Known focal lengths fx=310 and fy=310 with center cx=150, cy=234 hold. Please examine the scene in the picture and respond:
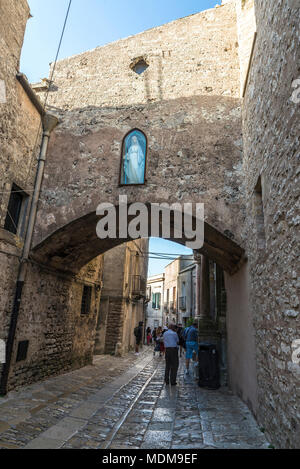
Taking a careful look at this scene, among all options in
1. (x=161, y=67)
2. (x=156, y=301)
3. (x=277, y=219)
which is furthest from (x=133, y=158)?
(x=156, y=301)

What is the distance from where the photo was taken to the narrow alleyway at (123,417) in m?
3.52

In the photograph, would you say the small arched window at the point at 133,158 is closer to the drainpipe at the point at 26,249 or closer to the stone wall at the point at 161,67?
the stone wall at the point at 161,67

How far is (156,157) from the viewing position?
21.2 ft

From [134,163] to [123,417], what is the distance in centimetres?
462

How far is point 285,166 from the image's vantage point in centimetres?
302

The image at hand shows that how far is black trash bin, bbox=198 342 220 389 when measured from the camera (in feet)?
22.4

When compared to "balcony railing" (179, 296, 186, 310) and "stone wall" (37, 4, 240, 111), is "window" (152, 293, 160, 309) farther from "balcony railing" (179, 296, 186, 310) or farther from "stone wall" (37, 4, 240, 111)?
"stone wall" (37, 4, 240, 111)

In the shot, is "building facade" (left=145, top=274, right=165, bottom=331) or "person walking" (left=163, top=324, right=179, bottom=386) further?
"building facade" (left=145, top=274, right=165, bottom=331)

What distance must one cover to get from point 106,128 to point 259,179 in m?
3.96

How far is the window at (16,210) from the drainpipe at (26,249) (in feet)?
0.53

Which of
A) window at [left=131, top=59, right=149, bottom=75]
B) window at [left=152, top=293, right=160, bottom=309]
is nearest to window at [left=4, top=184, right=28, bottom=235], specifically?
window at [left=131, top=59, right=149, bottom=75]

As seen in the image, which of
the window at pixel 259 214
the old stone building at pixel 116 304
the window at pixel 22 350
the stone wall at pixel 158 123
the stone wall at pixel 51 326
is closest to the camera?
the window at pixel 259 214

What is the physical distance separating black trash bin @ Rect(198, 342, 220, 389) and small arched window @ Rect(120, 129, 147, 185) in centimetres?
400

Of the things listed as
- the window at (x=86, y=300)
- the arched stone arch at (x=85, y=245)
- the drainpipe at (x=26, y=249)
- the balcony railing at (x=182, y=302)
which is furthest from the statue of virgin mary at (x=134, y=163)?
the balcony railing at (x=182, y=302)
